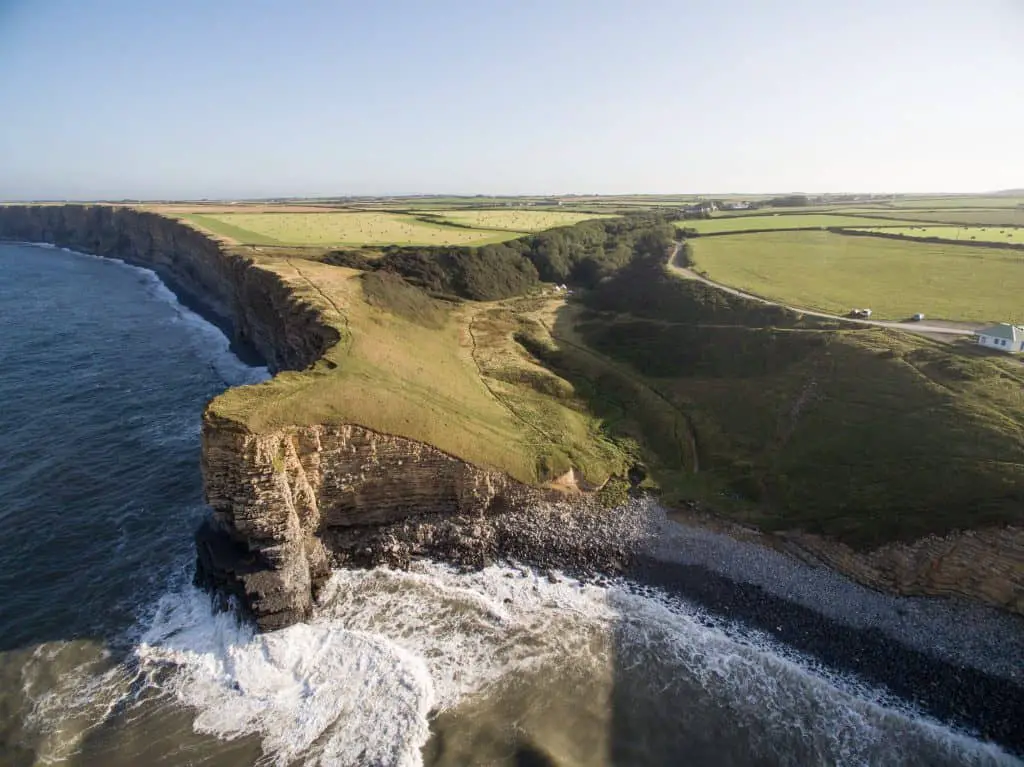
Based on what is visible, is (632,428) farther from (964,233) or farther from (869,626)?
(964,233)

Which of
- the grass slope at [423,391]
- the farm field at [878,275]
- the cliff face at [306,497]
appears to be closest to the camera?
the cliff face at [306,497]

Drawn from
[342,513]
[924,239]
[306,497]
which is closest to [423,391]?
[342,513]

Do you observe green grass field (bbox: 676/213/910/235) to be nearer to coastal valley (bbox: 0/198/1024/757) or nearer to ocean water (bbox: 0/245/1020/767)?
coastal valley (bbox: 0/198/1024/757)

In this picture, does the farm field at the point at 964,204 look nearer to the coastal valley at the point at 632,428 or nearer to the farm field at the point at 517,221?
the farm field at the point at 517,221

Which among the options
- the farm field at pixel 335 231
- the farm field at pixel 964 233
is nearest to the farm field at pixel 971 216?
the farm field at pixel 964 233

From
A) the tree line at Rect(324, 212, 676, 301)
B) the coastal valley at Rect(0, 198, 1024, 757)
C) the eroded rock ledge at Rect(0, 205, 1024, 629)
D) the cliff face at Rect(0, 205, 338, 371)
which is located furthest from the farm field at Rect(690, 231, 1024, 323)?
the cliff face at Rect(0, 205, 338, 371)

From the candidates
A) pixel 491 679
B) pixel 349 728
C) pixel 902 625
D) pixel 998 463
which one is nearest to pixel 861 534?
pixel 902 625

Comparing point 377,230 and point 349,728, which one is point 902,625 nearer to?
point 349,728
